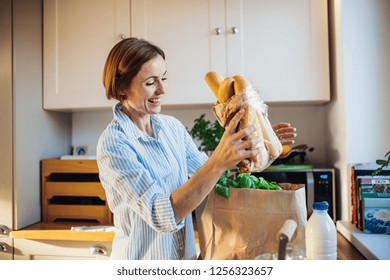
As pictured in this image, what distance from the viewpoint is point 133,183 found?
21.4 inches

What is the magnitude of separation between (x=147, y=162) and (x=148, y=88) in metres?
0.14

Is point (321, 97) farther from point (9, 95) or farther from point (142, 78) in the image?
point (9, 95)

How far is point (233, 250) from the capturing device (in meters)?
0.57

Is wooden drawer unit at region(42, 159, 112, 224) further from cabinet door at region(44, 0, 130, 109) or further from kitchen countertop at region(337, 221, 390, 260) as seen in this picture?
kitchen countertop at region(337, 221, 390, 260)

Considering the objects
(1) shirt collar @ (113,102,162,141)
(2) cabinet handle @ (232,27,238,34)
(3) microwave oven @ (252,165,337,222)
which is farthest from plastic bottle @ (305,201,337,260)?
(2) cabinet handle @ (232,27,238,34)

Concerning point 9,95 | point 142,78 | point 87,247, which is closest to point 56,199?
point 87,247

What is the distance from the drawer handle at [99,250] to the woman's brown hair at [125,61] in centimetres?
73

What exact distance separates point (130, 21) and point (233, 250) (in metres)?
1.04

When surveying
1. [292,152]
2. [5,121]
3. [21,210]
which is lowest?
[21,210]

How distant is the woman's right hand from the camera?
1.61ft

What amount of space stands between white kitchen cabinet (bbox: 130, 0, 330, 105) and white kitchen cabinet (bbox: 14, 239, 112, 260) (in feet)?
1.99

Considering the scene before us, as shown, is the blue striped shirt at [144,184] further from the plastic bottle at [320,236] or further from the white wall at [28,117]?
the white wall at [28,117]

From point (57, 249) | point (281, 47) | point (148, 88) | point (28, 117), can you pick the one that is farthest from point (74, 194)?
point (281, 47)

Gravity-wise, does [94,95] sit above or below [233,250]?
above
